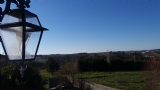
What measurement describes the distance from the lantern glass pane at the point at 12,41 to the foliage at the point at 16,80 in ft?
16.3

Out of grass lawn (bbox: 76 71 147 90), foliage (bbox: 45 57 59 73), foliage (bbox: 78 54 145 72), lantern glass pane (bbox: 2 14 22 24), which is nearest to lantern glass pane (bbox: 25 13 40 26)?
lantern glass pane (bbox: 2 14 22 24)

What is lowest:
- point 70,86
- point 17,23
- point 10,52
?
point 70,86

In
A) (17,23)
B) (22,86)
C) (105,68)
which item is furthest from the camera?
(105,68)

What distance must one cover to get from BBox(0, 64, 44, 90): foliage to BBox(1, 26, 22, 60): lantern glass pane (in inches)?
196

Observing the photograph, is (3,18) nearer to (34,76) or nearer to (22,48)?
(22,48)

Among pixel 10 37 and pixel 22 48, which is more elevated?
pixel 10 37

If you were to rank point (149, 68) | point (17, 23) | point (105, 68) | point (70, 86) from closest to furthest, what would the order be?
1. point (17, 23)
2. point (149, 68)
3. point (70, 86)
4. point (105, 68)

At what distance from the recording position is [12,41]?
221 cm

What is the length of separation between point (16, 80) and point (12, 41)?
18.5 feet

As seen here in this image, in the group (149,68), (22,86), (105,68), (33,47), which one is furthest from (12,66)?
(105,68)

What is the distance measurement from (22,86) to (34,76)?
66 cm

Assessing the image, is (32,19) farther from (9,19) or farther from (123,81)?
(123,81)

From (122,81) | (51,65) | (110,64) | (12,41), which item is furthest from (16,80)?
(110,64)

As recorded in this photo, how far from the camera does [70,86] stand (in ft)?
85.8
